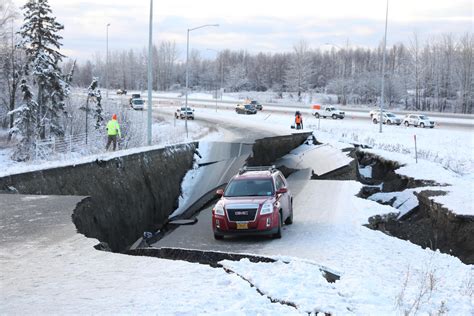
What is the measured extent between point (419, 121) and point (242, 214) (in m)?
45.0

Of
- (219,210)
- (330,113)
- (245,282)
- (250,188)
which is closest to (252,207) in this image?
(219,210)

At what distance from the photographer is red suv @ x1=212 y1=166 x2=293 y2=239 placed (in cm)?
1442

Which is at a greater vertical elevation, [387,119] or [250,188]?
[387,119]

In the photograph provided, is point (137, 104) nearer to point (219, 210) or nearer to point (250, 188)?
point (250, 188)

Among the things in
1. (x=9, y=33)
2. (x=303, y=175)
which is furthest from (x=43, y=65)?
(x=303, y=175)

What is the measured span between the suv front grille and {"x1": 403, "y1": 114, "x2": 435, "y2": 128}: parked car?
145 ft

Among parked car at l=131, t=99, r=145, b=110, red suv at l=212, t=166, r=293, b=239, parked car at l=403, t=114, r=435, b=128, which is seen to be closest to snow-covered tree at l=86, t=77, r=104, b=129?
parked car at l=131, t=99, r=145, b=110

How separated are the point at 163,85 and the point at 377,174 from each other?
494 ft

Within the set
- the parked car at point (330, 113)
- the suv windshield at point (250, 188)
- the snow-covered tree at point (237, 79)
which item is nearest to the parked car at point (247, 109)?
the parked car at point (330, 113)

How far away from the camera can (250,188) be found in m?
15.6

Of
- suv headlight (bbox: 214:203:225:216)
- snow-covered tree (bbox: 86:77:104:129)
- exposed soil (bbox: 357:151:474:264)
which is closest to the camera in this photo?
suv headlight (bbox: 214:203:225:216)

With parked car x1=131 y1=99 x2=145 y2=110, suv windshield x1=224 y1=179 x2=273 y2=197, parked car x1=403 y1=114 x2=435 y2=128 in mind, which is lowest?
suv windshield x1=224 y1=179 x2=273 y2=197

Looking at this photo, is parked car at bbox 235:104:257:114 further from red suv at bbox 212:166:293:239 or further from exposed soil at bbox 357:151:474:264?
red suv at bbox 212:166:293:239

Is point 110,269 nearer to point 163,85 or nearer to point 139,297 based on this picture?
point 139,297
